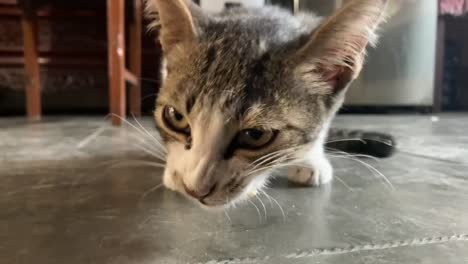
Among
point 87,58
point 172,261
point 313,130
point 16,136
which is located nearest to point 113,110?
point 16,136

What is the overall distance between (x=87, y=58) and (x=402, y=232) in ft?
9.76

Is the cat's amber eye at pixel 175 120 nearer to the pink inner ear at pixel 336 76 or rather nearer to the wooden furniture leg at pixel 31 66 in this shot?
the pink inner ear at pixel 336 76

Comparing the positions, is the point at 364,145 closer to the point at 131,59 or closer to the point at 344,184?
the point at 344,184

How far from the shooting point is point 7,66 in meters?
3.31

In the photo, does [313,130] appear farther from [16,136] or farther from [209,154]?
[16,136]

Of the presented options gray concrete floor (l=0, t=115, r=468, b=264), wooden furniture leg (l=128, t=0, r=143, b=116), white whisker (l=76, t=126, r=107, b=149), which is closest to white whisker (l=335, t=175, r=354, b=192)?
gray concrete floor (l=0, t=115, r=468, b=264)

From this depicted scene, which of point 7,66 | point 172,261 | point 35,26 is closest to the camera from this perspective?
point 172,261

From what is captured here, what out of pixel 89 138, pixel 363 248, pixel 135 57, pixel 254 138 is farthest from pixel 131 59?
pixel 363 248

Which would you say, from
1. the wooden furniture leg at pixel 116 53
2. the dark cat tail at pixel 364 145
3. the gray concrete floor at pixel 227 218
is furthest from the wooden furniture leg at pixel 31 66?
the dark cat tail at pixel 364 145

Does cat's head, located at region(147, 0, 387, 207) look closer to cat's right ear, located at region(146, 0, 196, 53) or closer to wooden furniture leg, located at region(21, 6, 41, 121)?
cat's right ear, located at region(146, 0, 196, 53)

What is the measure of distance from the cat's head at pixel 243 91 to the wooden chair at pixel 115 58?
1.42m

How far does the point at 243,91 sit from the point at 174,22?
0.80 ft

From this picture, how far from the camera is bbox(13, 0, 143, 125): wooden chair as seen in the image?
7.92ft

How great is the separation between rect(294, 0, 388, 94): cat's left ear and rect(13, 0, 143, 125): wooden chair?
153 cm
